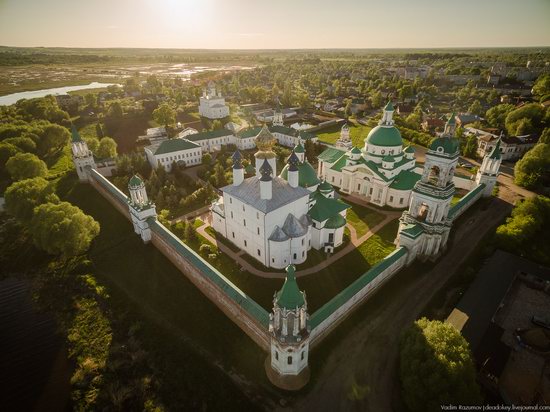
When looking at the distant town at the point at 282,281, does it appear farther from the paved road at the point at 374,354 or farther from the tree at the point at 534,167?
the tree at the point at 534,167

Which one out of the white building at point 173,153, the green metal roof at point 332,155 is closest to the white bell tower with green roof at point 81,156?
the white building at point 173,153

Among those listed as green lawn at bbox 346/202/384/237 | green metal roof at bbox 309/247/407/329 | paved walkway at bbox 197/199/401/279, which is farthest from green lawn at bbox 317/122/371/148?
green metal roof at bbox 309/247/407/329

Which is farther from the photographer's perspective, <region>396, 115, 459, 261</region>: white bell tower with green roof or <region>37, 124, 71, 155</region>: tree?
<region>37, 124, 71, 155</region>: tree

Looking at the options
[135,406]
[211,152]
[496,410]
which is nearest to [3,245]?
[135,406]

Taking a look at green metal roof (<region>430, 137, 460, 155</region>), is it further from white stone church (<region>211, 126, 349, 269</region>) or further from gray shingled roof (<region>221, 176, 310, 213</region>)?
gray shingled roof (<region>221, 176, 310, 213</region>)

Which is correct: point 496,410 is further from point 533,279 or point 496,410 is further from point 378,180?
point 378,180

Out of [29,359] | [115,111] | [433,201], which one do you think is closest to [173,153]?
[29,359]

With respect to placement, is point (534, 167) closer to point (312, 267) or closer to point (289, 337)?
point (312, 267)
